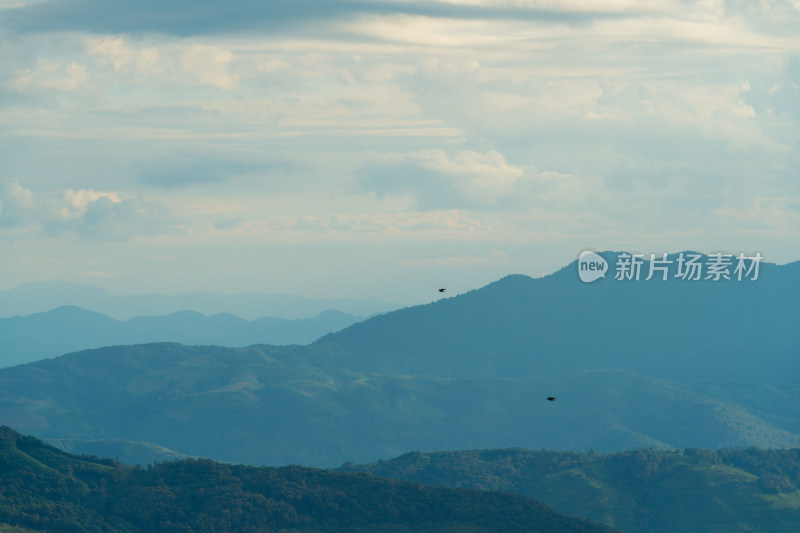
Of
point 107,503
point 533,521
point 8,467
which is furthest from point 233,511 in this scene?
point 533,521

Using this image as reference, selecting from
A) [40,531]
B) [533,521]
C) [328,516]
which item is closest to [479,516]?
[533,521]

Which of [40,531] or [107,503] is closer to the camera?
[40,531]

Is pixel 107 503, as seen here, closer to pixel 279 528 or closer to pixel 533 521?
pixel 279 528

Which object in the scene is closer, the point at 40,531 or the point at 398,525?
the point at 40,531

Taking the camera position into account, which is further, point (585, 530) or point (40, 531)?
Answer: point (585, 530)

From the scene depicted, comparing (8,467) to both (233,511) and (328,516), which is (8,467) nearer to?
(233,511)

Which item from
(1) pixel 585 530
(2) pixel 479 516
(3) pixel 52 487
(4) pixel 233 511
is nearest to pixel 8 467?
(3) pixel 52 487

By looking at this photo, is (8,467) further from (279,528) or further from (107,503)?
(279,528)
